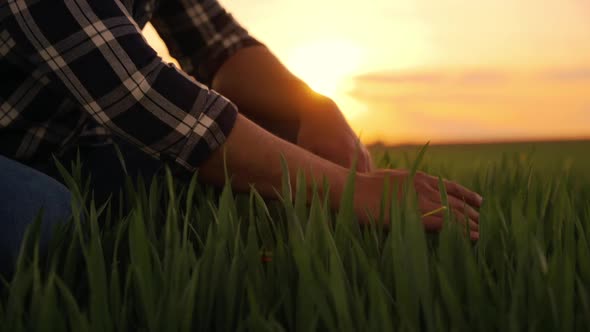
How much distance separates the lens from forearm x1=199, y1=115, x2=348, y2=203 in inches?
45.1

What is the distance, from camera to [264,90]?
192 centimetres

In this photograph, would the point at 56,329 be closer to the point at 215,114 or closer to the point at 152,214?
the point at 152,214

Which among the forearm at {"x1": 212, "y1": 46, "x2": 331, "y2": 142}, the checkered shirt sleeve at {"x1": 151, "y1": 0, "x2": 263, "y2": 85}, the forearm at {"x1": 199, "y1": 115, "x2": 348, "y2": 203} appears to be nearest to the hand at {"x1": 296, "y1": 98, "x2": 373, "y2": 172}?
the forearm at {"x1": 212, "y1": 46, "x2": 331, "y2": 142}

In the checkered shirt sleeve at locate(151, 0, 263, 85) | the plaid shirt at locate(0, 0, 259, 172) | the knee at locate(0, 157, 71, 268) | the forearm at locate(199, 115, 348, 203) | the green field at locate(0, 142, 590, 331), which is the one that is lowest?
the green field at locate(0, 142, 590, 331)

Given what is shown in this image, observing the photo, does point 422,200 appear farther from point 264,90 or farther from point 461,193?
point 264,90

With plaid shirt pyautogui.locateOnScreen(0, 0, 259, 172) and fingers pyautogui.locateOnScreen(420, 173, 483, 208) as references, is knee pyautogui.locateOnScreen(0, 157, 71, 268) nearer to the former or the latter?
plaid shirt pyautogui.locateOnScreen(0, 0, 259, 172)

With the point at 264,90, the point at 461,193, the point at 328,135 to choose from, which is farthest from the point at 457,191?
the point at 264,90

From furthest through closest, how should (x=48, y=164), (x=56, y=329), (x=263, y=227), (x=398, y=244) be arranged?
(x=48, y=164), (x=263, y=227), (x=398, y=244), (x=56, y=329)

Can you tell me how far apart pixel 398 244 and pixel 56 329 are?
0.40 meters

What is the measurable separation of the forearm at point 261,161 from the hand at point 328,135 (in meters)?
0.45

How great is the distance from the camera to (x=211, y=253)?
32.0 inches

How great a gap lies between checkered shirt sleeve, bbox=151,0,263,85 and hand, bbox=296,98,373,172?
1.12 feet

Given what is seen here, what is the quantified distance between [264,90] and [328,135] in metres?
0.31

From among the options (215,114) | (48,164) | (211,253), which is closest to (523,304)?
(211,253)
